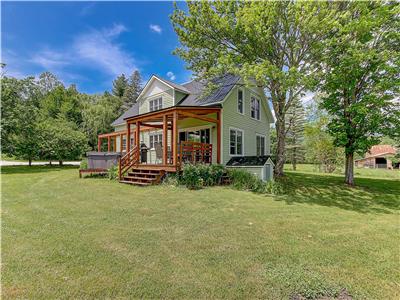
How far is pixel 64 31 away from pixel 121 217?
11.9m

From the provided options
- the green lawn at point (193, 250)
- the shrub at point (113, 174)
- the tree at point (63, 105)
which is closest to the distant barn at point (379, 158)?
the green lawn at point (193, 250)

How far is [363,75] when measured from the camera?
11305mm

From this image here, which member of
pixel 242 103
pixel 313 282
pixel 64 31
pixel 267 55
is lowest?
pixel 313 282

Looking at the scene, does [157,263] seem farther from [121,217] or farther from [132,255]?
[121,217]

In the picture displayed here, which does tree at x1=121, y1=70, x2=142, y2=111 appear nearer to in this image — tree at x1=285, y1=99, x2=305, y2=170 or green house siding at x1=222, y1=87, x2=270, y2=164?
tree at x1=285, y1=99, x2=305, y2=170

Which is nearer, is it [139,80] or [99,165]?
[99,165]

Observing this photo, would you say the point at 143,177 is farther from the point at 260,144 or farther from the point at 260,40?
the point at 260,144

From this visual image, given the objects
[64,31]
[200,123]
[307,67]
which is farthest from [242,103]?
[64,31]

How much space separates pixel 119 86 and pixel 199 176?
47.4 meters

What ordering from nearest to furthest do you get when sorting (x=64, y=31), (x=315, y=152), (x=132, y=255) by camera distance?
(x=132, y=255) → (x=64, y=31) → (x=315, y=152)

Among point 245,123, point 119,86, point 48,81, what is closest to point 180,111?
point 245,123

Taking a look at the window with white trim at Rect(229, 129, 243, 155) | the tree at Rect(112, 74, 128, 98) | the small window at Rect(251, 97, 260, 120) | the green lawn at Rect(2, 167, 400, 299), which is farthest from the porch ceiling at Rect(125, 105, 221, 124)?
the tree at Rect(112, 74, 128, 98)

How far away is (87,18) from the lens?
11023mm

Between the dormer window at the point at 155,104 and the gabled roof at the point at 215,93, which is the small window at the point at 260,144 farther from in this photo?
the dormer window at the point at 155,104
